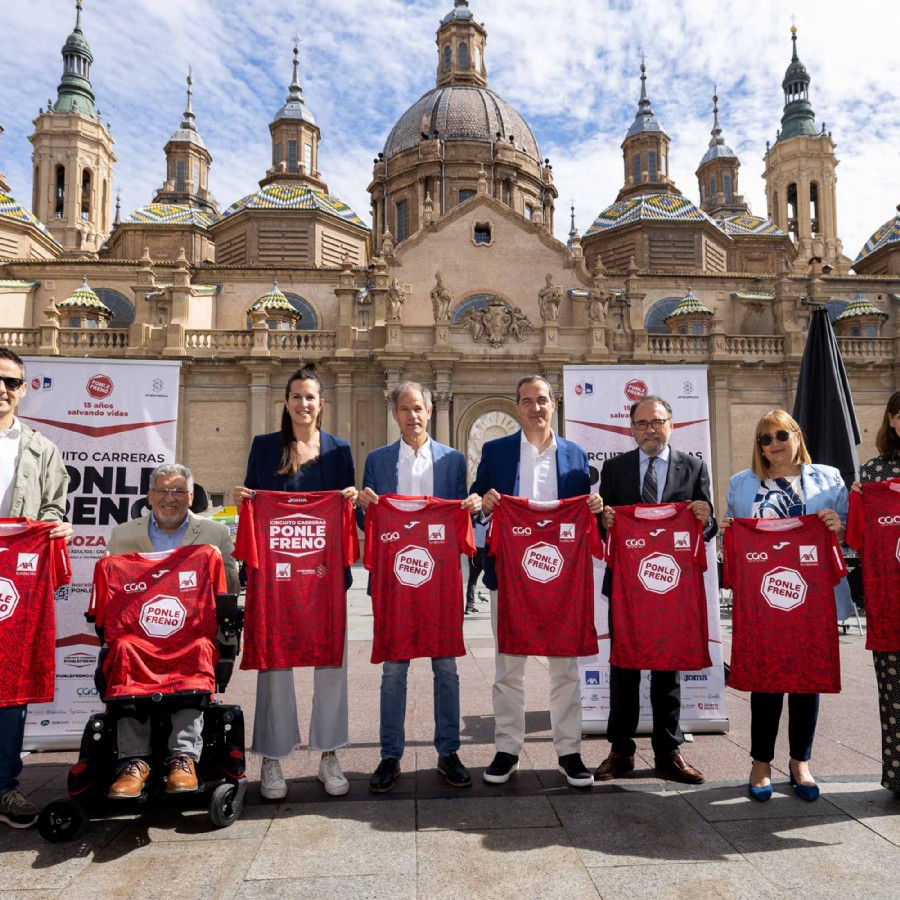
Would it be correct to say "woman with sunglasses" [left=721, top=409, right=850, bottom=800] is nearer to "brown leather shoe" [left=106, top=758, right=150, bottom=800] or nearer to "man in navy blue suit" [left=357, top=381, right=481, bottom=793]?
"man in navy blue suit" [left=357, top=381, right=481, bottom=793]

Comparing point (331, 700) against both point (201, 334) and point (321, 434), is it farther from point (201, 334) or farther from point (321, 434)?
point (201, 334)

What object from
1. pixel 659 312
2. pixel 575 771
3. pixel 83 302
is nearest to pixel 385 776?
pixel 575 771

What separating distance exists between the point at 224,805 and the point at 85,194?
51074 millimetres

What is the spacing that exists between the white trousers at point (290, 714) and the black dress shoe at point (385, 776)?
294mm

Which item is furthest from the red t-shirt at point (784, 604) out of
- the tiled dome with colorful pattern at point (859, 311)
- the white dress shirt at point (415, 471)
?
the tiled dome with colorful pattern at point (859, 311)

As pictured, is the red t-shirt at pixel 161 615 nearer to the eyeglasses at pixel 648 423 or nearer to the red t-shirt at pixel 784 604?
the eyeglasses at pixel 648 423

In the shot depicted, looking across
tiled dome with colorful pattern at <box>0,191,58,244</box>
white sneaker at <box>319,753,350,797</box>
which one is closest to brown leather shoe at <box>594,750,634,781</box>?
white sneaker at <box>319,753,350,797</box>

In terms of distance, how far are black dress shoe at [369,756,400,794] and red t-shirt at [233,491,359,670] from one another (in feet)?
2.35

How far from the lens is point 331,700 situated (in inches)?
196

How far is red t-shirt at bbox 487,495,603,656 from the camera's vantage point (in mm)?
5250

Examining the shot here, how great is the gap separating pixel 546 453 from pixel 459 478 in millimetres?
687

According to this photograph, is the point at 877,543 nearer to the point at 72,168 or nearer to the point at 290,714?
the point at 290,714

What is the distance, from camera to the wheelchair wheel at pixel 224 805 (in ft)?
13.3

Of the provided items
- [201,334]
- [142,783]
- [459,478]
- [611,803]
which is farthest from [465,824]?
[201,334]
